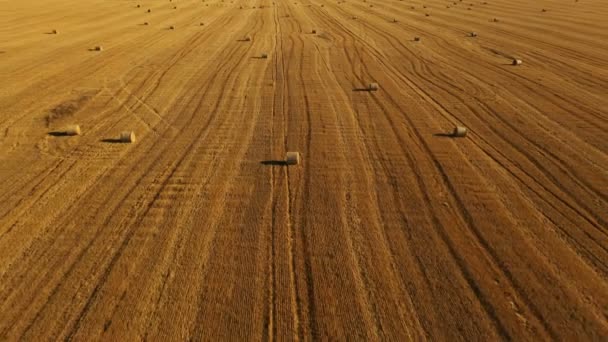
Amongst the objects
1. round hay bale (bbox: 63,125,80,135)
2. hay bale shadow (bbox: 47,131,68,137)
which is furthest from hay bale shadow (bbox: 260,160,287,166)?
hay bale shadow (bbox: 47,131,68,137)

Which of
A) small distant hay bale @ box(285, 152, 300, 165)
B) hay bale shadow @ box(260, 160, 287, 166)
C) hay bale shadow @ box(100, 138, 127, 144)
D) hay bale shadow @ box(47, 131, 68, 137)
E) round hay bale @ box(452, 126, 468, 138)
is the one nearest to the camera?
small distant hay bale @ box(285, 152, 300, 165)

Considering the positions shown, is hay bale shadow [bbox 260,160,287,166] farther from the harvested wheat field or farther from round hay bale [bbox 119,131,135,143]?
round hay bale [bbox 119,131,135,143]

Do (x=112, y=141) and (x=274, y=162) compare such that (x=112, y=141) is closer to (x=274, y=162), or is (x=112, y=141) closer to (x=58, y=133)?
(x=58, y=133)

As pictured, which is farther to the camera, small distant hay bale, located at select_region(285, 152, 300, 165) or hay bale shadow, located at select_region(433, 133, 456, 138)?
hay bale shadow, located at select_region(433, 133, 456, 138)

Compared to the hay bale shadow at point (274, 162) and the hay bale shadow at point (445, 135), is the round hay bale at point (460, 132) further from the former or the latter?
the hay bale shadow at point (274, 162)

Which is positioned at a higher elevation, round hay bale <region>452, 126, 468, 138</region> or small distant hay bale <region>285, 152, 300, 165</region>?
round hay bale <region>452, 126, 468, 138</region>

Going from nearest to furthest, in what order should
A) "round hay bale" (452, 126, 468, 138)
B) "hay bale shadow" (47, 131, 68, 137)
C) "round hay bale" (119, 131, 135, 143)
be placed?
"round hay bale" (119, 131, 135, 143)
"round hay bale" (452, 126, 468, 138)
"hay bale shadow" (47, 131, 68, 137)

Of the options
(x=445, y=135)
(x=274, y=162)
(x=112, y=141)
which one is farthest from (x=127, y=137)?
(x=445, y=135)
